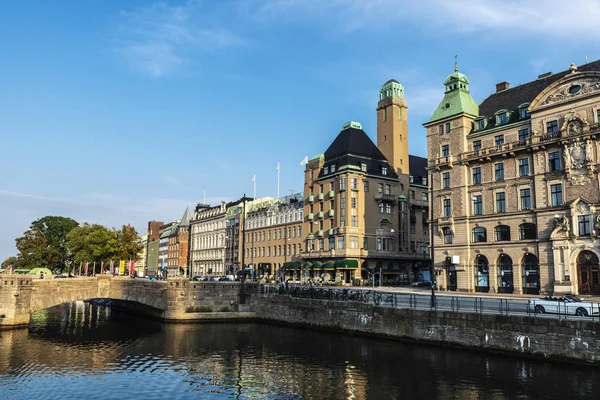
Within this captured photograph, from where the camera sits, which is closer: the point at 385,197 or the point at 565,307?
the point at 565,307

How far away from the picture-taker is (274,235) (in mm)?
107562

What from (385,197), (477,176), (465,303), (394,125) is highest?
(394,125)

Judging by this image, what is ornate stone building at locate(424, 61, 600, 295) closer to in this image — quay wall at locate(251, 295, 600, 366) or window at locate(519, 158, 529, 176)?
window at locate(519, 158, 529, 176)

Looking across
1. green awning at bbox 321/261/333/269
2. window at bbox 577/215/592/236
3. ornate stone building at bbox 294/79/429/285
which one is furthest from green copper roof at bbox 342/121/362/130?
window at bbox 577/215/592/236

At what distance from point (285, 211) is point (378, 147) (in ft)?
79.0

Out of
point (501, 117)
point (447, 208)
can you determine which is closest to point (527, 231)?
point (447, 208)

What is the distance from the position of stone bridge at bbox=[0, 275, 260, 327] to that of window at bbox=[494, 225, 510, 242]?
2826 cm

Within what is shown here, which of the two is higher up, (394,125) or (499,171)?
(394,125)

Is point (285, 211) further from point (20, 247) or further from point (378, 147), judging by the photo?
point (20, 247)

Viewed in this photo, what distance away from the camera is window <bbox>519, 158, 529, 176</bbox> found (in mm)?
54438

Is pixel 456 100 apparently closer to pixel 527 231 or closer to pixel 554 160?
pixel 554 160

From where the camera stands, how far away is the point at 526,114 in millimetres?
55812

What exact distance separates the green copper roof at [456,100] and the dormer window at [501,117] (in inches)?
155

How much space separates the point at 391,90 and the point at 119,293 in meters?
64.7
